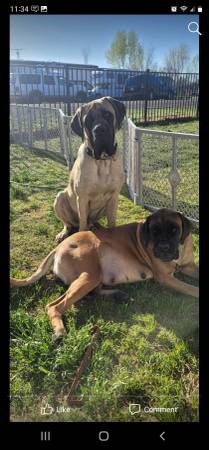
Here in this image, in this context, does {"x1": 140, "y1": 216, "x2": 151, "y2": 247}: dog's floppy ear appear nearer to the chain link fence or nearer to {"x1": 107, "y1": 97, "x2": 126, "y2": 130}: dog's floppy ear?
the chain link fence

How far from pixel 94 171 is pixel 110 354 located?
1659 millimetres

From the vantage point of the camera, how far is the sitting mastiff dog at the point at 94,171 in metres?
3.06

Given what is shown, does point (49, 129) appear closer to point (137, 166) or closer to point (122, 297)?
point (137, 166)

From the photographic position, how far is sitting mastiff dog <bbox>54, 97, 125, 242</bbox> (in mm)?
3062

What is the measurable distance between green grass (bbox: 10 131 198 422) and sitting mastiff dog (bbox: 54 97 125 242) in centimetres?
72

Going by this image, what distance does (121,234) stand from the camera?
303 cm

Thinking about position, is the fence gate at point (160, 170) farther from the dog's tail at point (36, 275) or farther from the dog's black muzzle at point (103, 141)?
the dog's tail at point (36, 275)

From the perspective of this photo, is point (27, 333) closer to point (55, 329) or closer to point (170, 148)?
point (55, 329)

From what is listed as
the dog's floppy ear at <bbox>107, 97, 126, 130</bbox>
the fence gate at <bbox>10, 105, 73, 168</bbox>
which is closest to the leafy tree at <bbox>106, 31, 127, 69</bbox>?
the dog's floppy ear at <bbox>107, 97, 126, 130</bbox>

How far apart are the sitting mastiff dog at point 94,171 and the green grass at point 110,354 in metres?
0.72

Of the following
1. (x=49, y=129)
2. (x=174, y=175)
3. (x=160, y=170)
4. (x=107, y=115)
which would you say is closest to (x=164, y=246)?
(x=107, y=115)

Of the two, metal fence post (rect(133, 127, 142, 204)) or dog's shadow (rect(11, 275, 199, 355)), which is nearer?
dog's shadow (rect(11, 275, 199, 355))

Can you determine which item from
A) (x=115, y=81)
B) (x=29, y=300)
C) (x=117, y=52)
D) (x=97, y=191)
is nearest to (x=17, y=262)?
(x=29, y=300)

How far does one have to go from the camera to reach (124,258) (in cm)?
291
